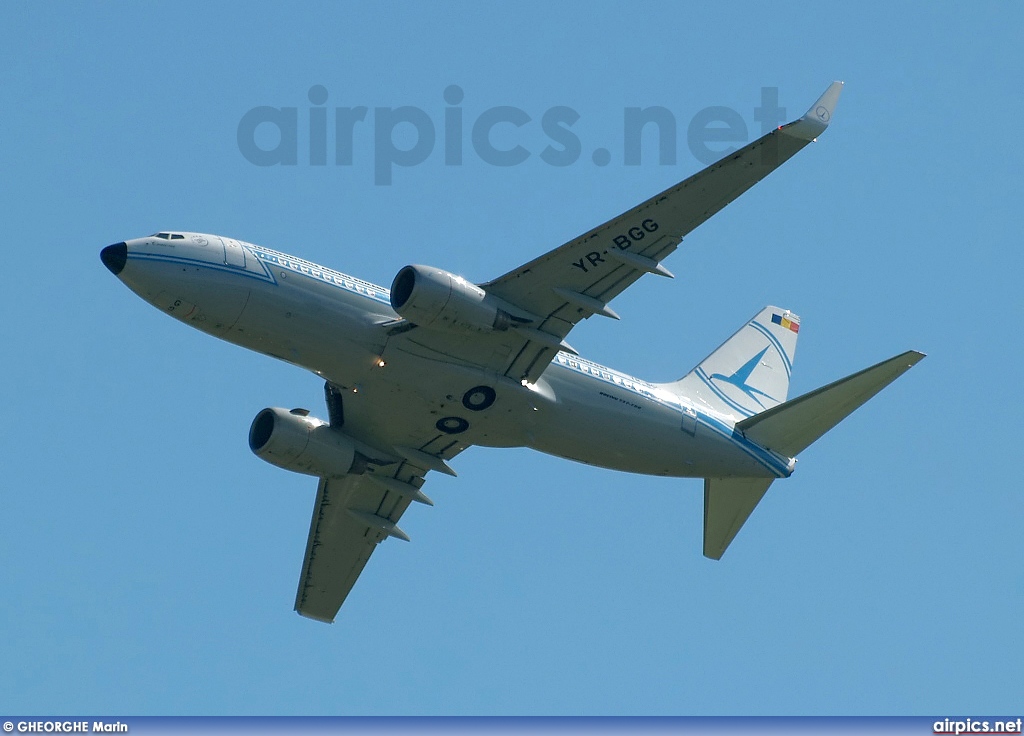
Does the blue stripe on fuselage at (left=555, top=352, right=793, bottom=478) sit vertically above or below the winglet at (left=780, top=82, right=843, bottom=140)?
below

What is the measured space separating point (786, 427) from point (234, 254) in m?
18.1

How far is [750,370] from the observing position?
5209 cm

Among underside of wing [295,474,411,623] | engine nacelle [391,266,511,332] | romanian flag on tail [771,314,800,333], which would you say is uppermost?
romanian flag on tail [771,314,800,333]

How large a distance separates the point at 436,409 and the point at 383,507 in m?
7.51

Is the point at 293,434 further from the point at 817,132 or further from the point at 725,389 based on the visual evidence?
the point at 817,132

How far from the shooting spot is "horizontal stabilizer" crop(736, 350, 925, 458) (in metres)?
44.5

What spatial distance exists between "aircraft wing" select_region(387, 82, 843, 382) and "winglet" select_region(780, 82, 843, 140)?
0.08 feet

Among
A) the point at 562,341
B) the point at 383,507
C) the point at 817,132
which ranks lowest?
the point at 383,507

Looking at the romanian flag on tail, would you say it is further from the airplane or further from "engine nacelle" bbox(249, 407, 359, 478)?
"engine nacelle" bbox(249, 407, 359, 478)

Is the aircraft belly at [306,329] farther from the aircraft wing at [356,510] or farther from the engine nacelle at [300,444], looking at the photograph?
the aircraft wing at [356,510]

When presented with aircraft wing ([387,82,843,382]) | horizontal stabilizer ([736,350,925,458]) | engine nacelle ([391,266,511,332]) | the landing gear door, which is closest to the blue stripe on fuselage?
horizontal stabilizer ([736,350,925,458])

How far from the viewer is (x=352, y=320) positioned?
4247 centimetres

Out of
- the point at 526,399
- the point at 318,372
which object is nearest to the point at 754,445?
the point at 526,399

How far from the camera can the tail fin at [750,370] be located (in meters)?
50.2
